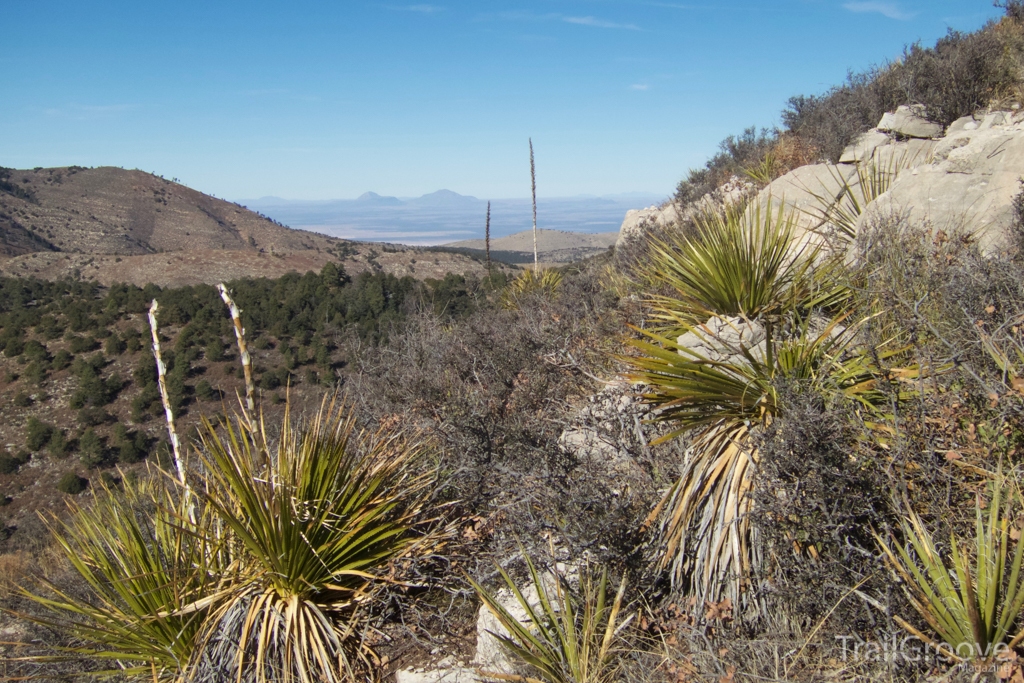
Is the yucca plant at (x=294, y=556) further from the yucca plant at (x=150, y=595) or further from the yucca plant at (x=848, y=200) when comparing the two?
the yucca plant at (x=848, y=200)

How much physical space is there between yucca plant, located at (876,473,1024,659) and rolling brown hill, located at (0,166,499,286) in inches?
1053

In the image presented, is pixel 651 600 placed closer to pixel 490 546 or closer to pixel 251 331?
pixel 490 546

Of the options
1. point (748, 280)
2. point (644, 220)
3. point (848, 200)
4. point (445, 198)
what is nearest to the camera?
point (748, 280)

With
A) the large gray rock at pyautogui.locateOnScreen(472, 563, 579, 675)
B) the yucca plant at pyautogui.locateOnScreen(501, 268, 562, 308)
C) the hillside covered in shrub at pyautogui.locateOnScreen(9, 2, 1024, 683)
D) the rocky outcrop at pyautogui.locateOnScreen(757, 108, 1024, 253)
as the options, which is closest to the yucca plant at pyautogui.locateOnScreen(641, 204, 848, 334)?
the hillside covered in shrub at pyautogui.locateOnScreen(9, 2, 1024, 683)

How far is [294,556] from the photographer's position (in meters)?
3.36

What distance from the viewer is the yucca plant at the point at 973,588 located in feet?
7.32

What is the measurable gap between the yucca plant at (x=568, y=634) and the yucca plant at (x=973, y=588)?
4.07 ft

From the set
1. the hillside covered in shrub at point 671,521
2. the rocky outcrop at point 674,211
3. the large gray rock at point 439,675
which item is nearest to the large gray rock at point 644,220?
the rocky outcrop at point 674,211

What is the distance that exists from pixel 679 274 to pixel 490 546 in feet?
9.29

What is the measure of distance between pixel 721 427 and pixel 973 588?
1292 millimetres

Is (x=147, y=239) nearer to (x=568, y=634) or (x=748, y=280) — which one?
(x=748, y=280)

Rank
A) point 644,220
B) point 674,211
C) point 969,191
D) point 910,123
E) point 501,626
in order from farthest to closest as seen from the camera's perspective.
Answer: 1. point 644,220
2. point 674,211
3. point 910,123
4. point 969,191
5. point 501,626

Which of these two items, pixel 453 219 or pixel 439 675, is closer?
pixel 439 675

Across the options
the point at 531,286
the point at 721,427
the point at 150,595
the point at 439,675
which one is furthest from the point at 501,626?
the point at 531,286
